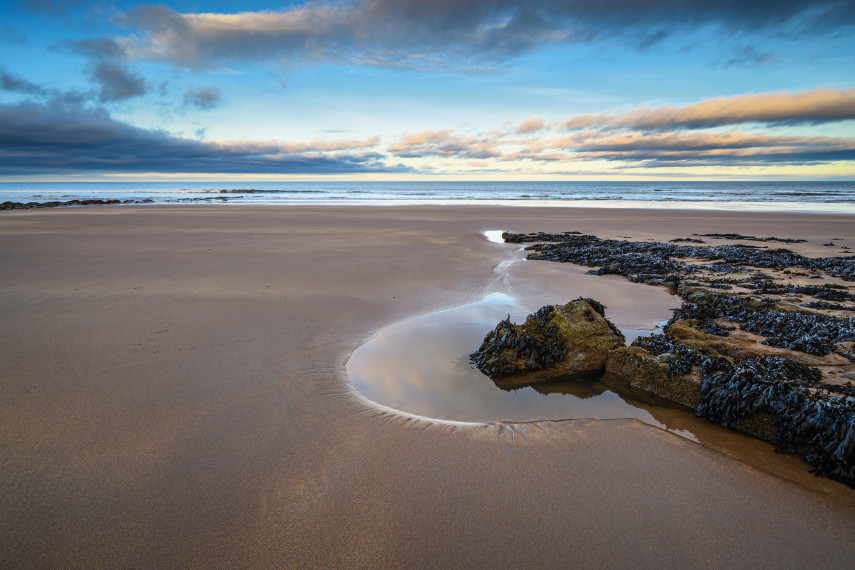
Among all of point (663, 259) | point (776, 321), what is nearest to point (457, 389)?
point (776, 321)

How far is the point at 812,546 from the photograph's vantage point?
201 cm

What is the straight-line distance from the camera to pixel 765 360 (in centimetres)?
363

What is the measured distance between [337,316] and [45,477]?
3.33m

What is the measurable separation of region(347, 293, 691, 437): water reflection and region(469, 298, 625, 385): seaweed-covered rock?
13 centimetres

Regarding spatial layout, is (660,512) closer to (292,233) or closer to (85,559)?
(85,559)

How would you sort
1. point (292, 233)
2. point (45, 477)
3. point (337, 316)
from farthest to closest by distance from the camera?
point (292, 233) < point (337, 316) < point (45, 477)

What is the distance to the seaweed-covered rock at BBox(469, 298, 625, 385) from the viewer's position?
12.7 feet

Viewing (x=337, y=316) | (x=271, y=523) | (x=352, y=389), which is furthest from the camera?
(x=337, y=316)

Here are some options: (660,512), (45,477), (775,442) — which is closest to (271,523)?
(45,477)

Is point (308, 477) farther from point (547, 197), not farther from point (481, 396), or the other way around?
point (547, 197)

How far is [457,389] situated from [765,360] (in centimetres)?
275

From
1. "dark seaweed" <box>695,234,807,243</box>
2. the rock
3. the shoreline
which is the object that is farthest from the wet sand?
the shoreline

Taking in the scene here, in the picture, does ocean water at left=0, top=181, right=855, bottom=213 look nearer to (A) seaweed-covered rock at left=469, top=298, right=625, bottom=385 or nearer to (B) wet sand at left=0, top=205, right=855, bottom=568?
(A) seaweed-covered rock at left=469, top=298, right=625, bottom=385

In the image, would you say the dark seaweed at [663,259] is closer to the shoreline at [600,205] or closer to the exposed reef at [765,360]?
the exposed reef at [765,360]
